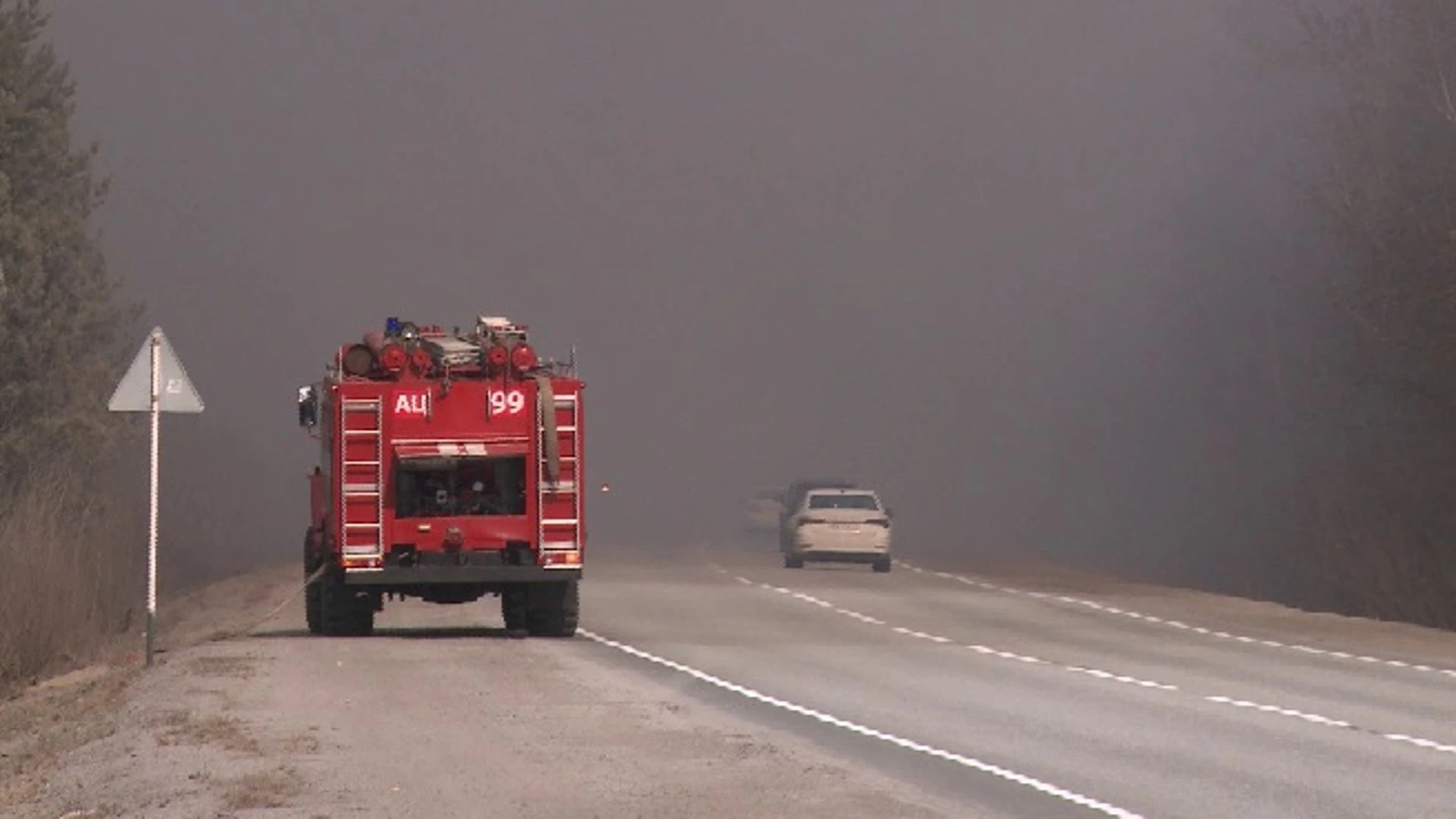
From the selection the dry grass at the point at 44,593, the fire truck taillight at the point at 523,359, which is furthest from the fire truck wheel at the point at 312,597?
the fire truck taillight at the point at 523,359

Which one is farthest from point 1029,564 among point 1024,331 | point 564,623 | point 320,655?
point 1024,331

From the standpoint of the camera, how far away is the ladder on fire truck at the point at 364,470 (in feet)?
100

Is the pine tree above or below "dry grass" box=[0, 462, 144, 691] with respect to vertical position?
above

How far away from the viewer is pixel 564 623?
31.9 metres

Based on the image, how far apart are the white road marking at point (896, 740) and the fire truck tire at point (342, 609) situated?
10.6 ft

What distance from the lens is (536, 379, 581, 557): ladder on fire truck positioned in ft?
101

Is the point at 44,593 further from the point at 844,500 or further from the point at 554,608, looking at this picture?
the point at 844,500

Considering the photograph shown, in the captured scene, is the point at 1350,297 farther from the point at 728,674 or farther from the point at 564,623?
the point at 728,674

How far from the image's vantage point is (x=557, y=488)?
101 ft

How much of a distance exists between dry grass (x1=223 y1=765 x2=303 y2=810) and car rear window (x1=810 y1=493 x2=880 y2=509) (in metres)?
39.5

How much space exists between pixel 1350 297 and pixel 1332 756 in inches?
1396

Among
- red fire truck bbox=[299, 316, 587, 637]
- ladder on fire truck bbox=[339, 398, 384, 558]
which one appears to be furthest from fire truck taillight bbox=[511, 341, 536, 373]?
ladder on fire truck bbox=[339, 398, 384, 558]

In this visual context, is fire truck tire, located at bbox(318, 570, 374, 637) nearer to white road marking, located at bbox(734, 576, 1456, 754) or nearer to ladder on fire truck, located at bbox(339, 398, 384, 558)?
ladder on fire truck, located at bbox(339, 398, 384, 558)

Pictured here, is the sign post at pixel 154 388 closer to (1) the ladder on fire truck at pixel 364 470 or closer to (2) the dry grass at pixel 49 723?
(2) the dry grass at pixel 49 723
